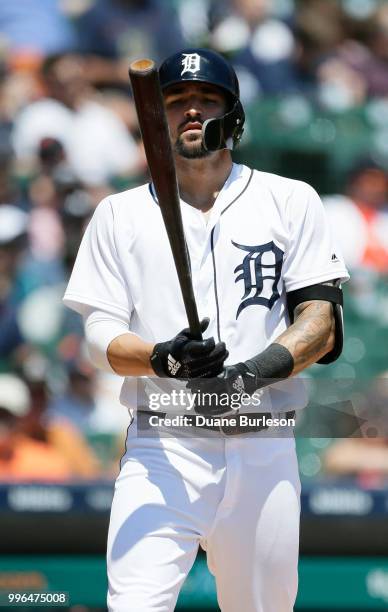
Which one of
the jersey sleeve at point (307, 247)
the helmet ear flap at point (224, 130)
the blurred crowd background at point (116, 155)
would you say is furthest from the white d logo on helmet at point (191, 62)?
the blurred crowd background at point (116, 155)

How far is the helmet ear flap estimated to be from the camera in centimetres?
301

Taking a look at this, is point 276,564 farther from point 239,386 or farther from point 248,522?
point 239,386

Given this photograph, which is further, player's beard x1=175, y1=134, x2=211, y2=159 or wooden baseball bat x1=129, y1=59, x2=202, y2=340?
player's beard x1=175, y1=134, x2=211, y2=159

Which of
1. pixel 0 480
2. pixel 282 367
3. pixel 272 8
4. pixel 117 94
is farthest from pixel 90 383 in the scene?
pixel 282 367

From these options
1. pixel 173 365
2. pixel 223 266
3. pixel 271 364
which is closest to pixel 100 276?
pixel 223 266

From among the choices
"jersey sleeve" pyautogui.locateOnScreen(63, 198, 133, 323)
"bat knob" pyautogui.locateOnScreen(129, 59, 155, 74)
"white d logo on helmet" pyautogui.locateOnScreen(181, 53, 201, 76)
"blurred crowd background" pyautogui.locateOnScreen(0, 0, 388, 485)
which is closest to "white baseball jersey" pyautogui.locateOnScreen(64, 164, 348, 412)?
"jersey sleeve" pyautogui.locateOnScreen(63, 198, 133, 323)

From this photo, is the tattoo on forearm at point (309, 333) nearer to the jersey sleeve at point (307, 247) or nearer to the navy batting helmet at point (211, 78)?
the jersey sleeve at point (307, 247)

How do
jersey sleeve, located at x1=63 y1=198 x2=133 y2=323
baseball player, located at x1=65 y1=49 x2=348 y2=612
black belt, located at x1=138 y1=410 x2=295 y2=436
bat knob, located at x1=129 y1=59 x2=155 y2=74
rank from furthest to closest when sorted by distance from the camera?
jersey sleeve, located at x1=63 y1=198 x2=133 y2=323 → black belt, located at x1=138 y1=410 x2=295 y2=436 → baseball player, located at x1=65 y1=49 x2=348 y2=612 → bat knob, located at x1=129 y1=59 x2=155 y2=74

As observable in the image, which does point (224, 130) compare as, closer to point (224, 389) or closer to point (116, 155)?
point (224, 389)

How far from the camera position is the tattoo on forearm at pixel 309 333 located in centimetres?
285

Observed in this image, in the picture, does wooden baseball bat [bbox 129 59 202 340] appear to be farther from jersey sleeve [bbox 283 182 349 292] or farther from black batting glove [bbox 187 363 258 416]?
jersey sleeve [bbox 283 182 349 292]

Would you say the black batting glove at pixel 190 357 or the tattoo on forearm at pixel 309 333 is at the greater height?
the tattoo on forearm at pixel 309 333

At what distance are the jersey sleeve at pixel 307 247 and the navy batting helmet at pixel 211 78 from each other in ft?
0.83

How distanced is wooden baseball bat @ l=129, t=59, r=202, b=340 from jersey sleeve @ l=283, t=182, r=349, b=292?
0.41 m
